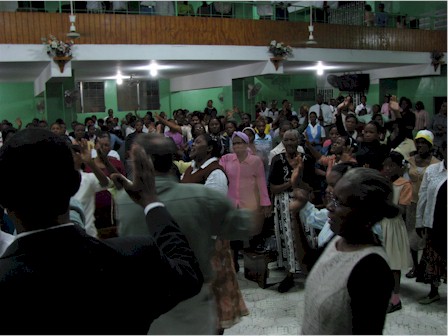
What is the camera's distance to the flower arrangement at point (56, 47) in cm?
1038

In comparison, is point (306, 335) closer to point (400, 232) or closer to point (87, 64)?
point (400, 232)

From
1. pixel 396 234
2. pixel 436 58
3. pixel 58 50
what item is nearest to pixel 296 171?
pixel 396 234

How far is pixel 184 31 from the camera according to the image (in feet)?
38.9

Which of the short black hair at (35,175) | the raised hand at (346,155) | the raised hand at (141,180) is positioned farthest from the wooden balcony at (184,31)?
the short black hair at (35,175)

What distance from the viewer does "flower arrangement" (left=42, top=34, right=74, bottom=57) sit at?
1038 cm

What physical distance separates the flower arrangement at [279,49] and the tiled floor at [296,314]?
816 cm

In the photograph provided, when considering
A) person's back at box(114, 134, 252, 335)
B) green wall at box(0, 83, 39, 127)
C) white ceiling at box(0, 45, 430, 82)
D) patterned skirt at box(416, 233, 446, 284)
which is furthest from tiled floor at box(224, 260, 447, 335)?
green wall at box(0, 83, 39, 127)

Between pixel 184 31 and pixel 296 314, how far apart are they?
8775 millimetres

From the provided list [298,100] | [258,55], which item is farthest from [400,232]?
[298,100]

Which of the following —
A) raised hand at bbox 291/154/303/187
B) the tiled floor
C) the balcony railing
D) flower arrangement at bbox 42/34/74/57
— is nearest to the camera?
the tiled floor

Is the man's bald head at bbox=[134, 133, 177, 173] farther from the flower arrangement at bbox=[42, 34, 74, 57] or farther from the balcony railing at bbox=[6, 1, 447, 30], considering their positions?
the balcony railing at bbox=[6, 1, 447, 30]

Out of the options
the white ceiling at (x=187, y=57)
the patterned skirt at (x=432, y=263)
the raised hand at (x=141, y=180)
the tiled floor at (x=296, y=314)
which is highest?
the white ceiling at (x=187, y=57)

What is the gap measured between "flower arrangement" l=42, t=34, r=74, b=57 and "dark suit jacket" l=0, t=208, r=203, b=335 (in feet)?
32.6

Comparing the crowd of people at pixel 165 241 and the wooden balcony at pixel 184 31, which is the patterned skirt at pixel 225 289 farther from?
the wooden balcony at pixel 184 31
